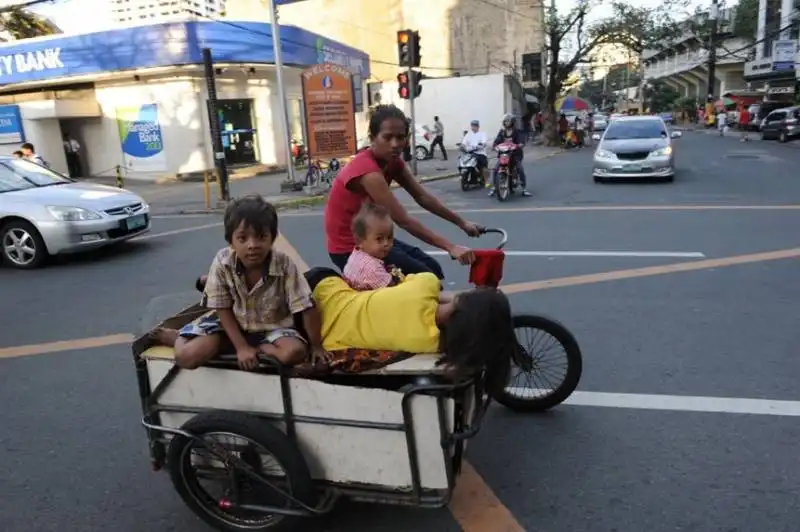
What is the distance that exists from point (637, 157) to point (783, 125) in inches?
682

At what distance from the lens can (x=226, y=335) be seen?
2715 millimetres

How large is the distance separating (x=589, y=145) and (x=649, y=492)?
30256 mm

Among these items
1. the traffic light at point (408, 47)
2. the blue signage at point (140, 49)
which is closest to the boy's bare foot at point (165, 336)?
the traffic light at point (408, 47)

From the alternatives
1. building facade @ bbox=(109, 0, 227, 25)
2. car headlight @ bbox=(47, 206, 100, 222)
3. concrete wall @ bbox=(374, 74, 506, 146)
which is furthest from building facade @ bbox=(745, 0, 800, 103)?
car headlight @ bbox=(47, 206, 100, 222)

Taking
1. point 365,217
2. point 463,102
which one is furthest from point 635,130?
point 463,102

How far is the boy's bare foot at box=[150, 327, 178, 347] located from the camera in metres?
2.77

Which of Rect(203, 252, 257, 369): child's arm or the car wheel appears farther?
the car wheel

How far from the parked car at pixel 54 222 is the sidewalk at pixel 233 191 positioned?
14.4 feet

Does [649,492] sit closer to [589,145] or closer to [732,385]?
[732,385]

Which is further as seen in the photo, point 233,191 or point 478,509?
point 233,191

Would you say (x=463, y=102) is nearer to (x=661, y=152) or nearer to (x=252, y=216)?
(x=661, y=152)

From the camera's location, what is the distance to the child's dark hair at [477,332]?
2377 mm

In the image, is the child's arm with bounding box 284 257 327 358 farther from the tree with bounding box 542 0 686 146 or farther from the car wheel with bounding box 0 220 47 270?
the tree with bounding box 542 0 686 146

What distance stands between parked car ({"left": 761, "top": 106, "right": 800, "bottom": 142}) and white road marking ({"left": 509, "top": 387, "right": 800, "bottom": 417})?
28.0m
